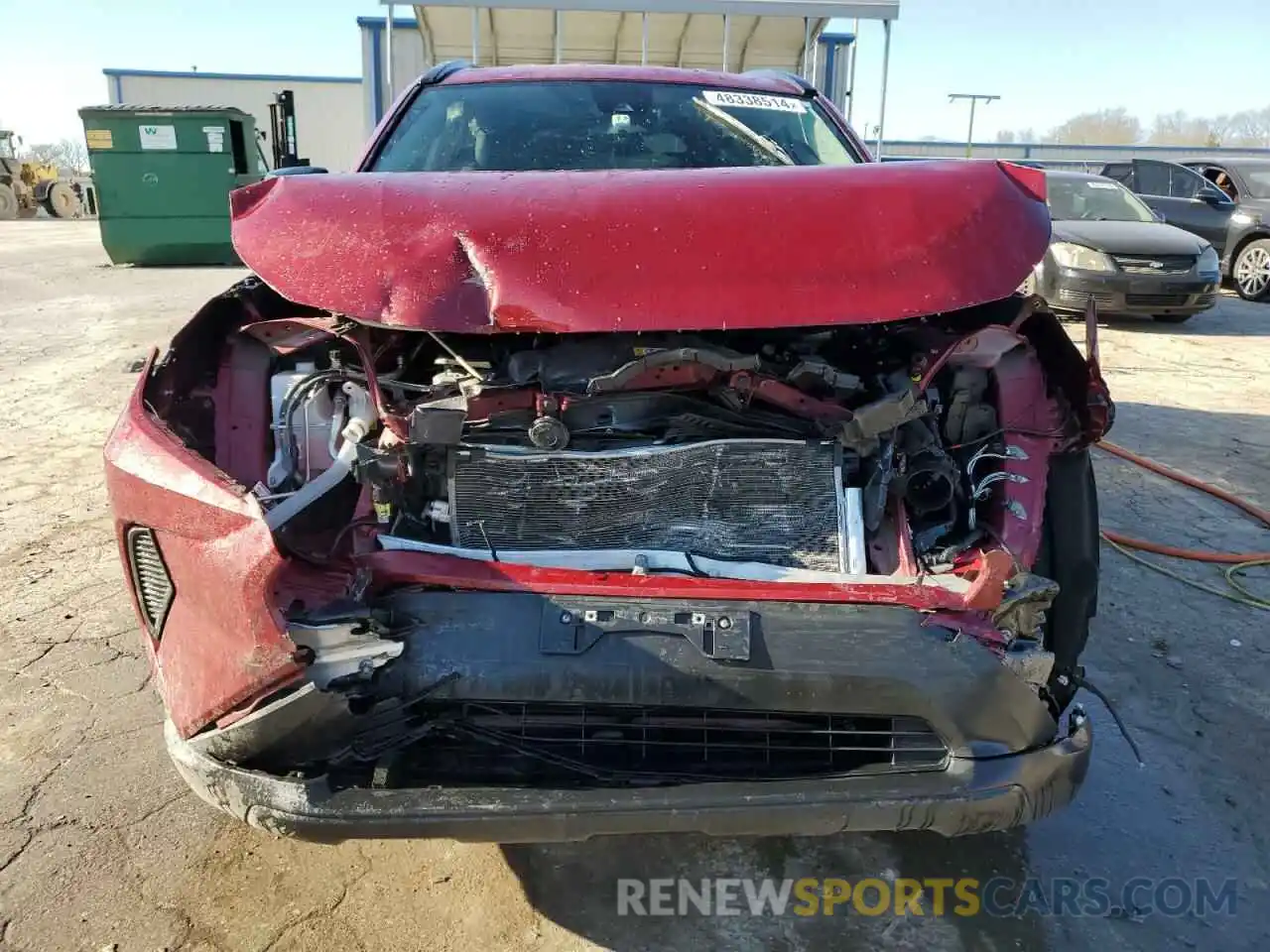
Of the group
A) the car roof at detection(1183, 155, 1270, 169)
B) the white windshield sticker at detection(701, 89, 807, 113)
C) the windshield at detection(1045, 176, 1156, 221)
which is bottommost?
the windshield at detection(1045, 176, 1156, 221)

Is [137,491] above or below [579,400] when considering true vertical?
below

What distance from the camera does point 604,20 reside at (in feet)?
24.3

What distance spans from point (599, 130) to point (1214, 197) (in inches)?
411

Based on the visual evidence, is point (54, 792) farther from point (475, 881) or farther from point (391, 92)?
point (391, 92)

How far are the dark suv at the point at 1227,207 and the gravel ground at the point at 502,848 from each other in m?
9.29

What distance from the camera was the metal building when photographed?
92.9 ft

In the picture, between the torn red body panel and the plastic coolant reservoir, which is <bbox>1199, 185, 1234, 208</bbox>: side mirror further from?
the torn red body panel

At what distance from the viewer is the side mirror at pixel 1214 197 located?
1083 centimetres

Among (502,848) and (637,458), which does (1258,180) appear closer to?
(637,458)

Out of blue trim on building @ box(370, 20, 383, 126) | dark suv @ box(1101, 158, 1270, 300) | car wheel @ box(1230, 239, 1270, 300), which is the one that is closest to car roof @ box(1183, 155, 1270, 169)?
dark suv @ box(1101, 158, 1270, 300)

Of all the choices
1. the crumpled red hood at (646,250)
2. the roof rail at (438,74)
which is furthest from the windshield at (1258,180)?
the crumpled red hood at (646,250)

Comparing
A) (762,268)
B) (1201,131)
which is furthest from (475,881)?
(1201,131)

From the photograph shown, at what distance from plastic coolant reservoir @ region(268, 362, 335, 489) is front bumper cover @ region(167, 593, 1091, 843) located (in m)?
0.62

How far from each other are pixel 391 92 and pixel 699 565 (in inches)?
248
